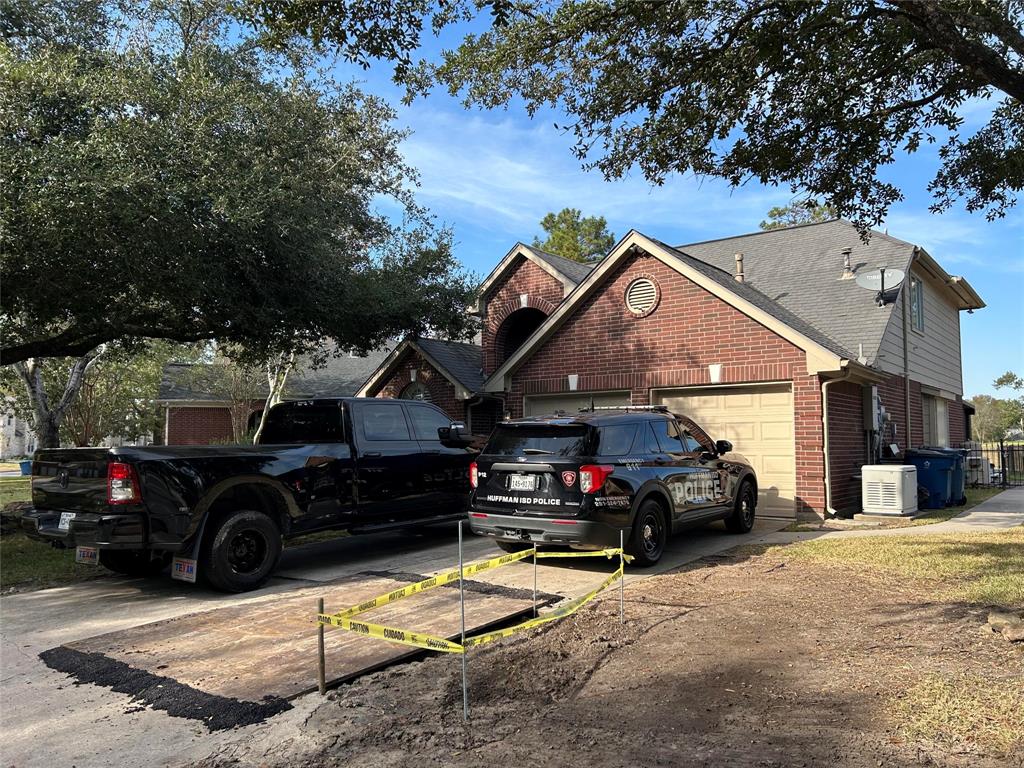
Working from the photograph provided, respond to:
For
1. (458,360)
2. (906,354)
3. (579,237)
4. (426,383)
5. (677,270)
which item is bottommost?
(426,383)

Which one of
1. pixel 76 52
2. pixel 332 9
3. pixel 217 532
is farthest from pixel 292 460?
pixel 76 52

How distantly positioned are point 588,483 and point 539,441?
851 mm

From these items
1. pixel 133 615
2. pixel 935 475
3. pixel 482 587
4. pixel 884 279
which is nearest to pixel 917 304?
pixel 884 279

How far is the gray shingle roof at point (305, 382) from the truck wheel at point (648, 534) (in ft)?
79.3

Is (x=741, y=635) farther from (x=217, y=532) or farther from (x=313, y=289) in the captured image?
(x=313, y=289)

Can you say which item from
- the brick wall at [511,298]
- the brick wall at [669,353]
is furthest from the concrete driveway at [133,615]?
the brick wall at [511,298]

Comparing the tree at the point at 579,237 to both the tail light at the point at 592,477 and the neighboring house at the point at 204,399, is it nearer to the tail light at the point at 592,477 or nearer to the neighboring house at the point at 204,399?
the neighboring house at the point at 204,399

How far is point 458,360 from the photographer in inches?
Result: 704

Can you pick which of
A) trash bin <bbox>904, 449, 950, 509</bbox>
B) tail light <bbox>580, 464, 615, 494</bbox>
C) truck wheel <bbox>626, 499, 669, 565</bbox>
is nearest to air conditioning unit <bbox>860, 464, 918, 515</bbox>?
trash bin <bbox>904, 449, 950, 509</bbox>

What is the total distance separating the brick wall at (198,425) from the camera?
3266 centimetres

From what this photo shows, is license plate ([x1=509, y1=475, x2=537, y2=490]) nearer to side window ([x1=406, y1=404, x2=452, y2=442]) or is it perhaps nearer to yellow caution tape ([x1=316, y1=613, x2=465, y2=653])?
side window ([x1=406, y1=404, x2=452, y2=442])

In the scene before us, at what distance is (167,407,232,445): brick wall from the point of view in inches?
1286

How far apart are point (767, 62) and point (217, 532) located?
6.91 meters

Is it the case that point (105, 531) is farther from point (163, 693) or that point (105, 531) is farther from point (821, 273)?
point (821, 273)
